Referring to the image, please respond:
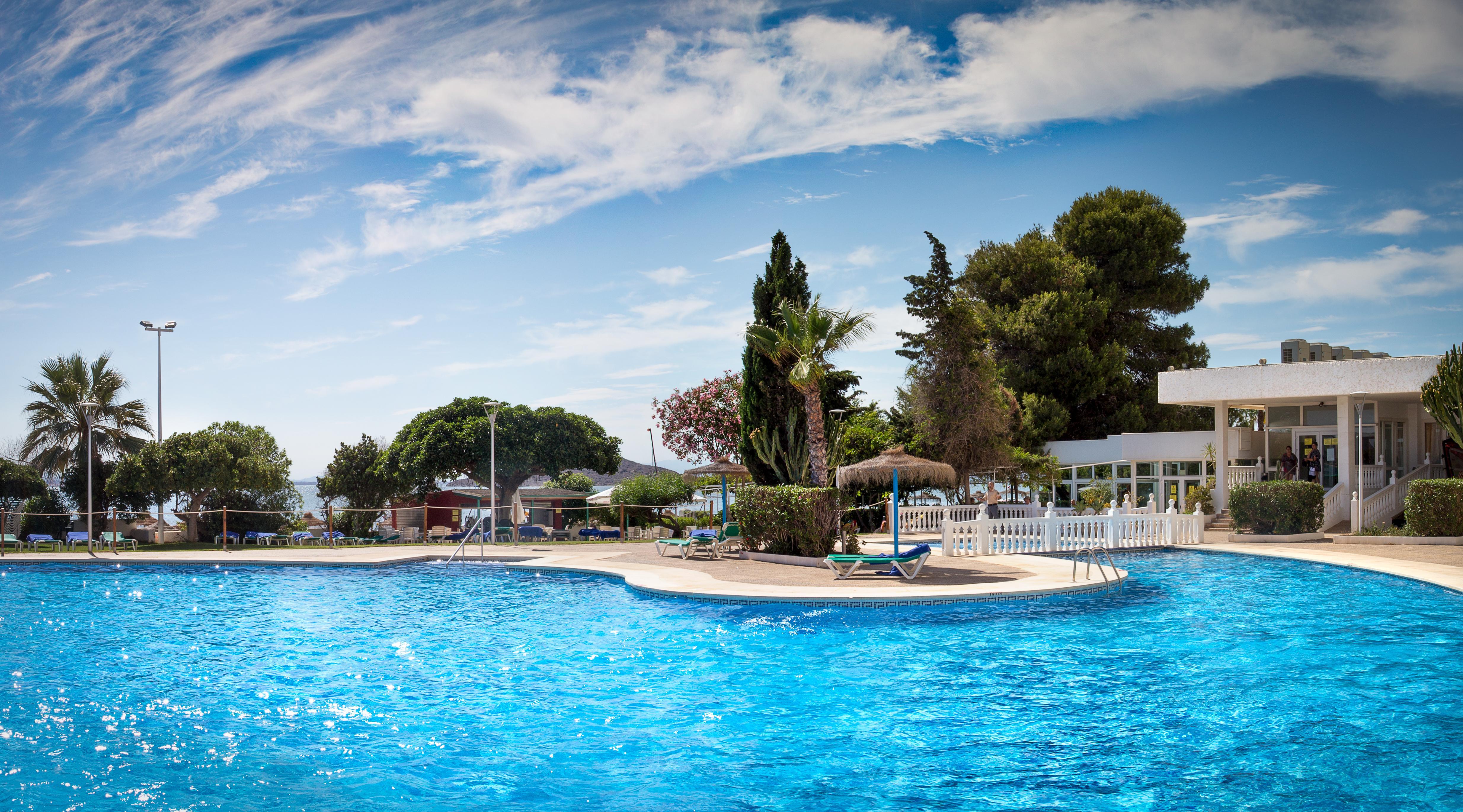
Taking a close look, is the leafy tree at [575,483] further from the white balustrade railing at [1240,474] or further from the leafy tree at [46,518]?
the white balustrade railing at [1240,474]

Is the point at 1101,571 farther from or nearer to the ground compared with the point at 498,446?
nearer to the ground

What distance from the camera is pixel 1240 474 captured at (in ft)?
81.4

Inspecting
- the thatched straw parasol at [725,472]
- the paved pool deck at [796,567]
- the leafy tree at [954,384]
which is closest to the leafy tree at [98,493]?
the paved pool deck at [796,567]

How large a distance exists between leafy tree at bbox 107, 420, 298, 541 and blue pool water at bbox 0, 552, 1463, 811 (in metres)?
16.6

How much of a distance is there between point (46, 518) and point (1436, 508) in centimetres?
4321

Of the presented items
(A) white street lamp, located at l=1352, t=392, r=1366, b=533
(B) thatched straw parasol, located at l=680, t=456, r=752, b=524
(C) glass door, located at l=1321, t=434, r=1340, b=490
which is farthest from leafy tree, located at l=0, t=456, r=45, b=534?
(C) glass door, located at l=1321, t=434, r=1340, b=490

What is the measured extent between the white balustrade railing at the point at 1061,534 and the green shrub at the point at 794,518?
2676 mm

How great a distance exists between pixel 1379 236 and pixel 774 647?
28.5 meters

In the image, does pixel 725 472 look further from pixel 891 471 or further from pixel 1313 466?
pixel 1313 466

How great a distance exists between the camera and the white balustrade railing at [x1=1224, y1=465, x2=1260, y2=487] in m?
24.7

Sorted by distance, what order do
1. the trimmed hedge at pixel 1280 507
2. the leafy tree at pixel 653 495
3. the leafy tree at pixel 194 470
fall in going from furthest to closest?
1. the leafy tree at pixel 653 495
2. the leafy tree at pixel 194 470
3. the trimmed hedge at pixel 1280 507

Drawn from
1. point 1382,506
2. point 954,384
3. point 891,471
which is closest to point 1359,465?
point 1382,506

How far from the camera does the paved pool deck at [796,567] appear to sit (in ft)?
39.8

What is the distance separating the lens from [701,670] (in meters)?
9.16
